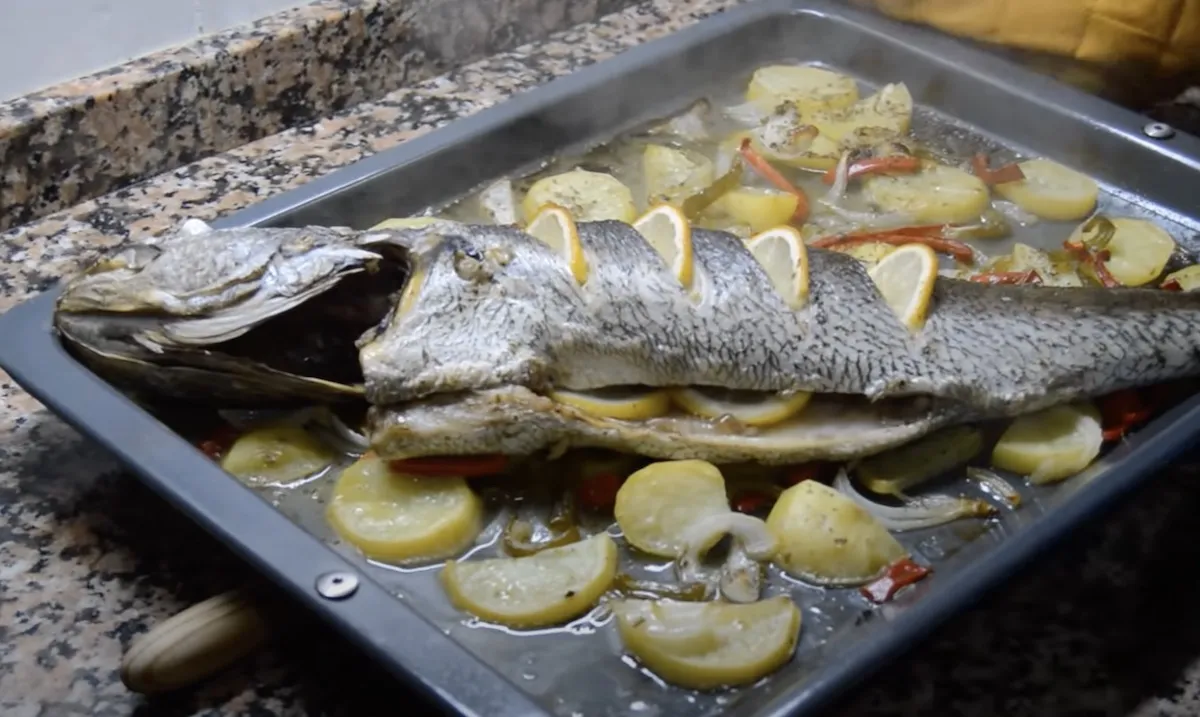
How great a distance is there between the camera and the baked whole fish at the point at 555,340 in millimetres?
1147

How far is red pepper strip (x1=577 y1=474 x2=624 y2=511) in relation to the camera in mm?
1195

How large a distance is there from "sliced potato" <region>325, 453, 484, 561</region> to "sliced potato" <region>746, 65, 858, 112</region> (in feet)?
3.10

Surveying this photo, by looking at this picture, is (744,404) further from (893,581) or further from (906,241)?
(906,241)

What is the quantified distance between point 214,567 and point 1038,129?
4.39ft

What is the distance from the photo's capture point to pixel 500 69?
1.94 meters

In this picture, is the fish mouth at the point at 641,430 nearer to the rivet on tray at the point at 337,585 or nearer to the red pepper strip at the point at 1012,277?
the rivet on tray at the point at 337,585

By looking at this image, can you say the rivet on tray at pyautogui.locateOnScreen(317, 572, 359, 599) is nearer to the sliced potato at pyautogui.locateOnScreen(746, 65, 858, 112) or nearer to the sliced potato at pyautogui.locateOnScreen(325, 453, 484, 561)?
the sliced potato at pyautogui.locateOnScreen(325, 453, 484, 561)

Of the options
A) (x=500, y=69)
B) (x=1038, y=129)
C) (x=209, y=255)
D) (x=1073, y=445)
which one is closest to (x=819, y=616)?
(x=1073, y=445)

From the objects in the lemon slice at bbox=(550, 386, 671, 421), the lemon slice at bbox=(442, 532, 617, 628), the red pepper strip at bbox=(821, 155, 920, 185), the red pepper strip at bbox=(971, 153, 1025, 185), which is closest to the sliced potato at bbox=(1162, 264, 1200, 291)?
the red pepper strip at bbox=(971, 153, 1025, 185)

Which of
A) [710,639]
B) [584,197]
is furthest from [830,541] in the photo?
[584,197]

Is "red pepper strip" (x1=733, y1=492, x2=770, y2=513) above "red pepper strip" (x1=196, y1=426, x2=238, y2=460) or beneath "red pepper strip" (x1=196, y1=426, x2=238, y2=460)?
beneath

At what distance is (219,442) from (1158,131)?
4.38 ft

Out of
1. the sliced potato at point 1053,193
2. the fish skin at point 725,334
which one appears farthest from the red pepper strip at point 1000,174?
the fish skin at point 725,334

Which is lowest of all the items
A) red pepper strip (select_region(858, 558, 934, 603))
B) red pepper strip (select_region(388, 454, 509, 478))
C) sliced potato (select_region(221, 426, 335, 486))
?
red pepper strip (select_region(858, 558, 934, 603))
